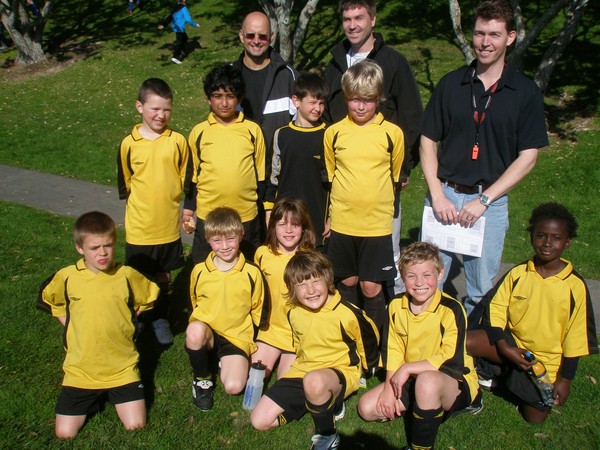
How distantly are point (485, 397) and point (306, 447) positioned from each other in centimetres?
143

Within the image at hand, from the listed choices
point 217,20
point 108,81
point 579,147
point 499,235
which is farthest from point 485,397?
point 217,20

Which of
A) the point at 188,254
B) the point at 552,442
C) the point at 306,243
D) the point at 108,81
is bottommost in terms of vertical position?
the point at 552,442

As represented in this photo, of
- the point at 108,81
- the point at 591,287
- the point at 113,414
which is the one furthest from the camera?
the point at 108,81

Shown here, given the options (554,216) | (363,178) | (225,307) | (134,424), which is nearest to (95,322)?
(134,424)

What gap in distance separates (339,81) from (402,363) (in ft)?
7.76

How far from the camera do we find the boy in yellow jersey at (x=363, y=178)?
4059 mm

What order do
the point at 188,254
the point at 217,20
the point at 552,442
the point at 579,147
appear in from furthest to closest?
1. the point at 217,20
2. the point at 579,147
3. the point at 188,254
4. the point at 552,442

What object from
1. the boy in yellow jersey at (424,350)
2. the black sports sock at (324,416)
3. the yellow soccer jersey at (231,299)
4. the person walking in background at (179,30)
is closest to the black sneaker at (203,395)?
the yellow soccer jersey at (231,299)

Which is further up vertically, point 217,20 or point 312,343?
point 217,20

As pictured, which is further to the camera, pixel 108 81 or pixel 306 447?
pixel 108 81

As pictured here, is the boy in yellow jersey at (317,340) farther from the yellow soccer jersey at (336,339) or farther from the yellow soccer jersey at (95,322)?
the yellow soccer jersey at (95,322)

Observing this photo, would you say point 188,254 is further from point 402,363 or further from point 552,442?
point 552,442

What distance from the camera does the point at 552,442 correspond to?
3.69 meters

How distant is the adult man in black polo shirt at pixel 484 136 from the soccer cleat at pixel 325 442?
1.57m
